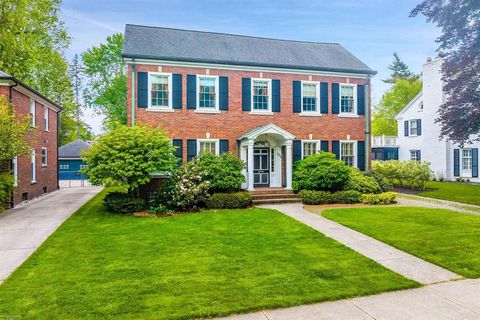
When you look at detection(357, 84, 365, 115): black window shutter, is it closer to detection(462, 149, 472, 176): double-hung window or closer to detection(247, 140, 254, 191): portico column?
detection(247, 140, 254, 191): portico column

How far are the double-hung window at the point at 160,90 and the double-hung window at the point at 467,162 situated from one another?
24977 millimetres

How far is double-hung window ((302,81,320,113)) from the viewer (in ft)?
58.2

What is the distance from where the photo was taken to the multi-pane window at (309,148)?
17.7 m

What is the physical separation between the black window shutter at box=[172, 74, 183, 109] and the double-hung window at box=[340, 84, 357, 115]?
883 centimetres

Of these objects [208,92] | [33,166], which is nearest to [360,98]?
[208,92]

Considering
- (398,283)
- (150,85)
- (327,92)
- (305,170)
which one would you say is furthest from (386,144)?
(398,283)

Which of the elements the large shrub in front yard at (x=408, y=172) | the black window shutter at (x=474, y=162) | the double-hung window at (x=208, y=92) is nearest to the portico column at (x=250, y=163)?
the double-hung window at (x=208, y=92)

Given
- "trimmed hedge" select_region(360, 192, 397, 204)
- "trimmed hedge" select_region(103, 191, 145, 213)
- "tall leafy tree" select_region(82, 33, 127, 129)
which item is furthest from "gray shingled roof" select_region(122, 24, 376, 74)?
"tall leafy tree" select_region(82, 33, 127, 129)

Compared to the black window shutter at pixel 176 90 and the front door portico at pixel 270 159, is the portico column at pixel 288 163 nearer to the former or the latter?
the front door portico at pixel 270 159

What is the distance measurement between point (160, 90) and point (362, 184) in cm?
1089

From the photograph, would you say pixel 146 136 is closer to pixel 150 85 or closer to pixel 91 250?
pixel 150 85

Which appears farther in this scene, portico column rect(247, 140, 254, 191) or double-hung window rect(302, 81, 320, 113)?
double-hung window rect(302, 81, 320, 113)

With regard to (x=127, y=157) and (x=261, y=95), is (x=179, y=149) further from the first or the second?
(x=261, y=95)

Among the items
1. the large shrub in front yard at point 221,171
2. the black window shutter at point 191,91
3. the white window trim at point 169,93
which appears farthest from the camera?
the black window shutter at point 191,91
